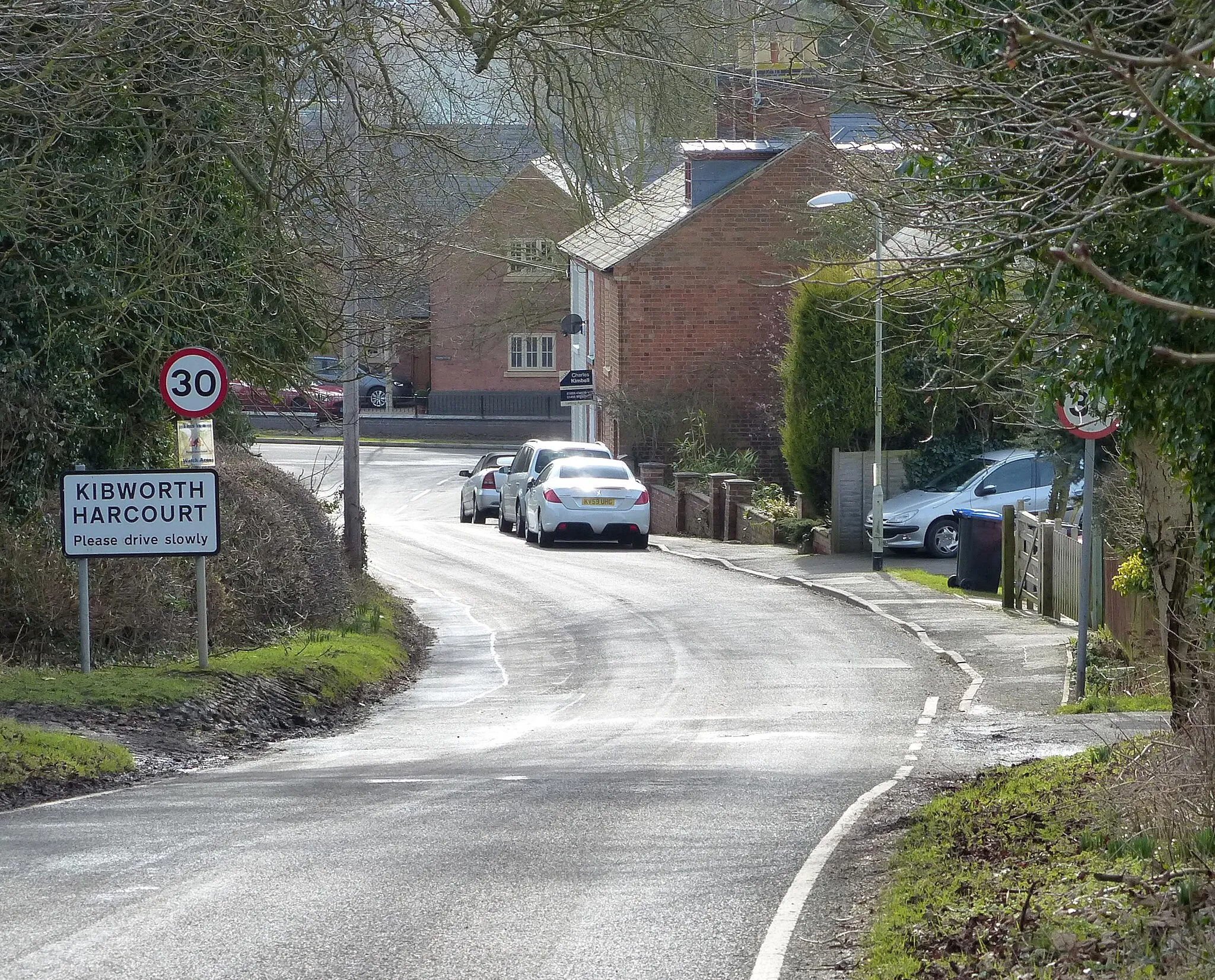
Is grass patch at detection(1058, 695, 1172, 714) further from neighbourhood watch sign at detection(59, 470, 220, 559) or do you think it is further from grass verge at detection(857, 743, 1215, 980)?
neighbourhood watch sign at detection(59, 470, 220, 559)

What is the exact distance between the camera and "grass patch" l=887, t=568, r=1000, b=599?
22625 mm

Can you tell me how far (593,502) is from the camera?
30.5 meters

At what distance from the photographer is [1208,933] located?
524cm

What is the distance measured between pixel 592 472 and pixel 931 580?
8.53 m

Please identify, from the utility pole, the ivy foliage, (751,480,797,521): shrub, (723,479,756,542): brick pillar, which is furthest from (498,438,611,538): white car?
the ivy foliage

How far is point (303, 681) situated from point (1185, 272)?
363 inches

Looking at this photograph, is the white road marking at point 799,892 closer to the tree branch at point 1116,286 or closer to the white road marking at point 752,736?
the white road marking at point 752,736

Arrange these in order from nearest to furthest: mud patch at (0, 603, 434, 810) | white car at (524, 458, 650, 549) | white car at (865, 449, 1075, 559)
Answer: mud patch at (0, 603, 434, 810) < white car at (865, 449, 1075, 559) < white car at (524, 458, 650, 549)

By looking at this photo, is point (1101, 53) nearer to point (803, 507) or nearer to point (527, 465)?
point (803, 507)

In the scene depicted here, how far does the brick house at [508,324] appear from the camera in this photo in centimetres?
5431

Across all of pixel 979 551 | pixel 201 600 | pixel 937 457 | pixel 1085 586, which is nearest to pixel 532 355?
pixel 937 457

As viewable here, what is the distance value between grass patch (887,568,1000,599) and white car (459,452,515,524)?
15.6 meters

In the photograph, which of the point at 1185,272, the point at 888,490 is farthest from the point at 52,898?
the point at 888,490

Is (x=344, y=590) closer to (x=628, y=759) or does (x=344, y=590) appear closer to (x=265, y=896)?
(x=628, y=759)
